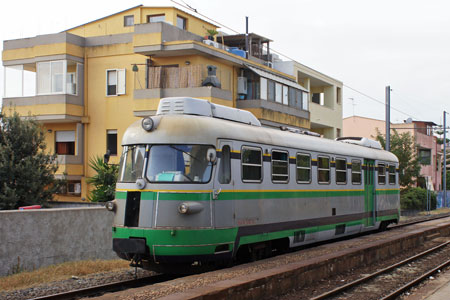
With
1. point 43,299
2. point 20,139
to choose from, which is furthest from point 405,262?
point 20,139

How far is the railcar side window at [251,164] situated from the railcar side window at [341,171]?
188 inches

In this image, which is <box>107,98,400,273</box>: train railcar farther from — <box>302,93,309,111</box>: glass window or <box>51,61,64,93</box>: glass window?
<box>302,93,309,111</box>: glass window

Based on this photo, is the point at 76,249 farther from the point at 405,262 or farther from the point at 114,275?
the point at 405,262

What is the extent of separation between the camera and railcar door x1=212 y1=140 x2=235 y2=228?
438 inches

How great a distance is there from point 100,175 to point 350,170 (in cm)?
1016

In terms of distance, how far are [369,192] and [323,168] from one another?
408cm

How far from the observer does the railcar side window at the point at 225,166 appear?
11352 millimetres

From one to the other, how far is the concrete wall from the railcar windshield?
11.0 ft

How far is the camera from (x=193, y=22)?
36594 millimetres

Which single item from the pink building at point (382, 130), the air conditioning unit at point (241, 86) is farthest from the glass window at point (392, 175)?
the pink building at point (382, 130)

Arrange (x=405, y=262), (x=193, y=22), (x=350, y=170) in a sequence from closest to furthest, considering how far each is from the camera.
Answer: (x=405, y=262), (x=350, y=170), (x=193, y=22)

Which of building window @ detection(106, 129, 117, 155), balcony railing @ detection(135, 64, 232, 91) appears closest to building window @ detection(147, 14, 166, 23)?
balcony railing @ detection(135, 64, 232, 91)

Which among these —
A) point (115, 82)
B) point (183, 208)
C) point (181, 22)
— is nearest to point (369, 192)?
point (183, 208)

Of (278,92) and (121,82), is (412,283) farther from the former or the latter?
(278,92)
